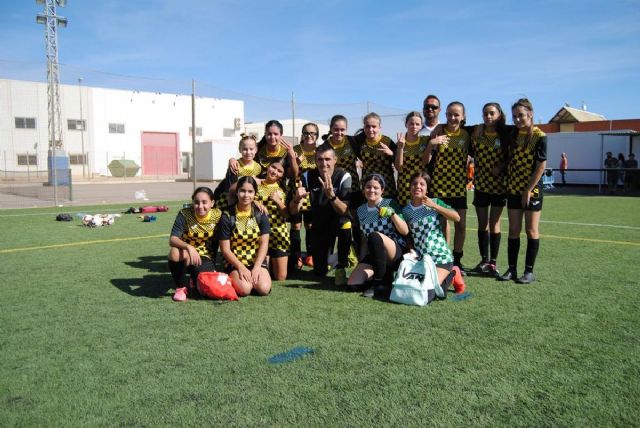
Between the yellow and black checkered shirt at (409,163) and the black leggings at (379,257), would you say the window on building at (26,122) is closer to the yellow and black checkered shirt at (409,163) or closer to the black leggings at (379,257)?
the yellow and black checkered shirt at (409,163)

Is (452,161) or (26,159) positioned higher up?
(26,159)

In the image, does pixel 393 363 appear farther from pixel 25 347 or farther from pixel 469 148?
pixel 469 148

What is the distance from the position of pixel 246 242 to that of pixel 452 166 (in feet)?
7.58

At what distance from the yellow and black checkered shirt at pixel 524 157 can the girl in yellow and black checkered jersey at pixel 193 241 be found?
3022 mm

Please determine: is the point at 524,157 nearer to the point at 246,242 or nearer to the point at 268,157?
the point at 268,157

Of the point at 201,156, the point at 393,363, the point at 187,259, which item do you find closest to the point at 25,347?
the point at 187,259

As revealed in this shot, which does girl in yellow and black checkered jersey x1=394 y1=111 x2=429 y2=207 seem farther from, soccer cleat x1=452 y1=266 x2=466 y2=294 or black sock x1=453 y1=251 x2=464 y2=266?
soccer cleat x1=452 y1=266 x2=466 y2=294

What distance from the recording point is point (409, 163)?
565 cm

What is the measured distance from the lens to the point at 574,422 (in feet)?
8.19

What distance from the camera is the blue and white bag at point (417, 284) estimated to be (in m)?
4.51

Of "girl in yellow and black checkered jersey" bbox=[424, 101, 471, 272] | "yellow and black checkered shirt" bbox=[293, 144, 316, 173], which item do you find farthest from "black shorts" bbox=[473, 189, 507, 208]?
"yellow and black checkered shirt" bbox=[293, 144, 316, 173]

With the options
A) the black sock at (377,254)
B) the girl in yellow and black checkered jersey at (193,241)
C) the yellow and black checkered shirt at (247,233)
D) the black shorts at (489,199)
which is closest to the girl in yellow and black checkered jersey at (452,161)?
the black shorts at (489,199)

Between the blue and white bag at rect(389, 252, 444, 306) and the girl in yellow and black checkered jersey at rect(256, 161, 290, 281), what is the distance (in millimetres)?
1375

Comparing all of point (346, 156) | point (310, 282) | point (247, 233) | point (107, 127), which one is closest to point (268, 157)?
point (346, 156)
